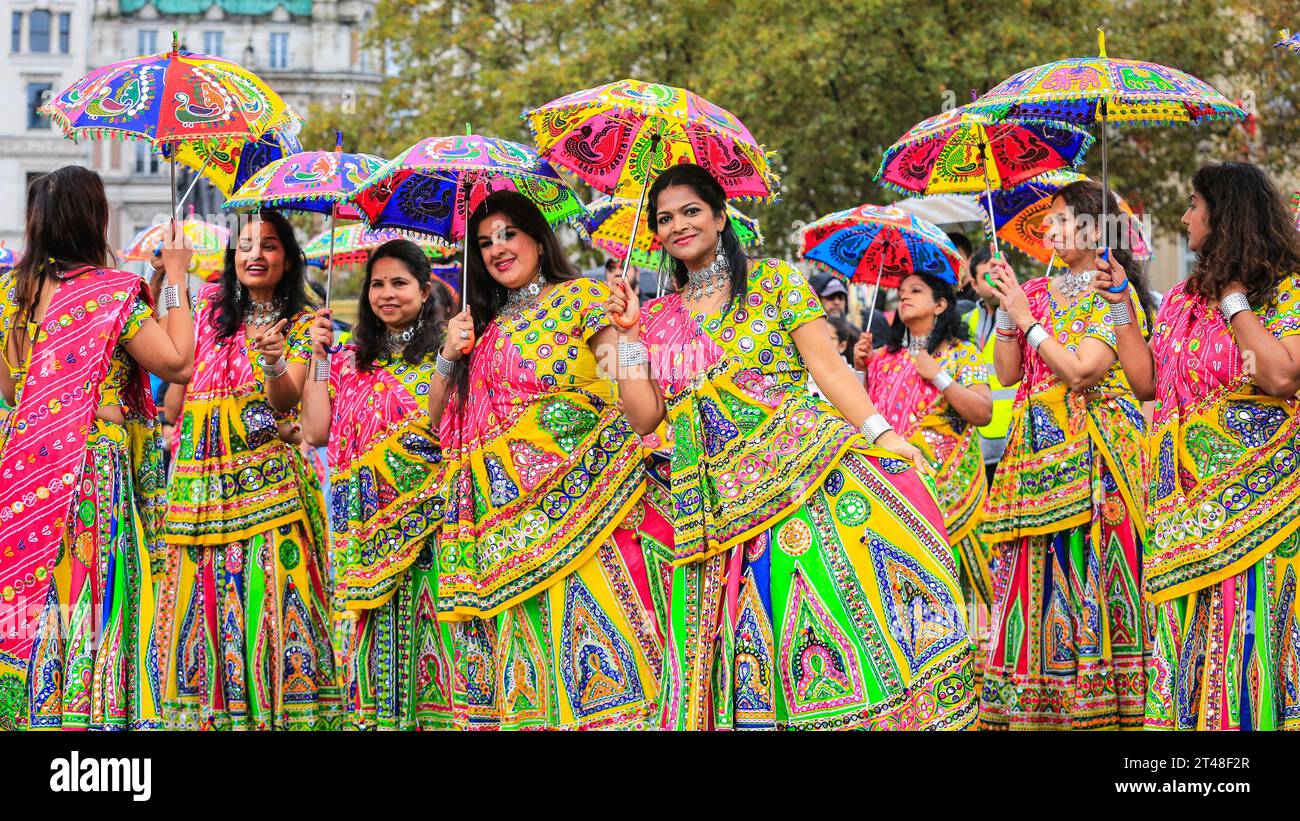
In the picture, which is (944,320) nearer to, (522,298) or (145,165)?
(522,298)

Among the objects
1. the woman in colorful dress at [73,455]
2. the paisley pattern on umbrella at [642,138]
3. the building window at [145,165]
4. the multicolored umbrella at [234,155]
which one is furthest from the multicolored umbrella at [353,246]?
the building window at [145,165]

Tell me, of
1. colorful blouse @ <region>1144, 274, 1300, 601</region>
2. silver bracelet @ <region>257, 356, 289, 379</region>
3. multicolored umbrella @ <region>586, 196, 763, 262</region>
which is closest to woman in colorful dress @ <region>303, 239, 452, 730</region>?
silver bracelet @ <region>257, 356, 289, 379</region>

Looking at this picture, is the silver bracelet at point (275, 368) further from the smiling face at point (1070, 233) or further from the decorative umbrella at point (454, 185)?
the smiling face at point (1070, 233)

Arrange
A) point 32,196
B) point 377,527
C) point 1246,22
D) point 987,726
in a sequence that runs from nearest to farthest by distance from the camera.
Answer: point 32,196, point 377,527, point 987,726, point 1246,22

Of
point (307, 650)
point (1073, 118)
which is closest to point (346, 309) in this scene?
point (307, 650)

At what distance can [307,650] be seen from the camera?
24.3 feet

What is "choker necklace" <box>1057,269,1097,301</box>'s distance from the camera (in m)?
6.98

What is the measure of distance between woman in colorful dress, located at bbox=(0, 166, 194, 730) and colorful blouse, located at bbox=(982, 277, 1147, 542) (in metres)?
3.29

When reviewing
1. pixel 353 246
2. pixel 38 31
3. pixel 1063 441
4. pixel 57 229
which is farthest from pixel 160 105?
pixel 38 31

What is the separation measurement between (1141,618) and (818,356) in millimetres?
2148

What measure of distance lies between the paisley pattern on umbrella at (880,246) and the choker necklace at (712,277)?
2415mm

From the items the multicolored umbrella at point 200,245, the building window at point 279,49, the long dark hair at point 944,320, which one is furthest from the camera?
the building window at point 279,49

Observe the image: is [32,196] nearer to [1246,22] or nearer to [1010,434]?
[1010,434]

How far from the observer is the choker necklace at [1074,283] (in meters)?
6.98
